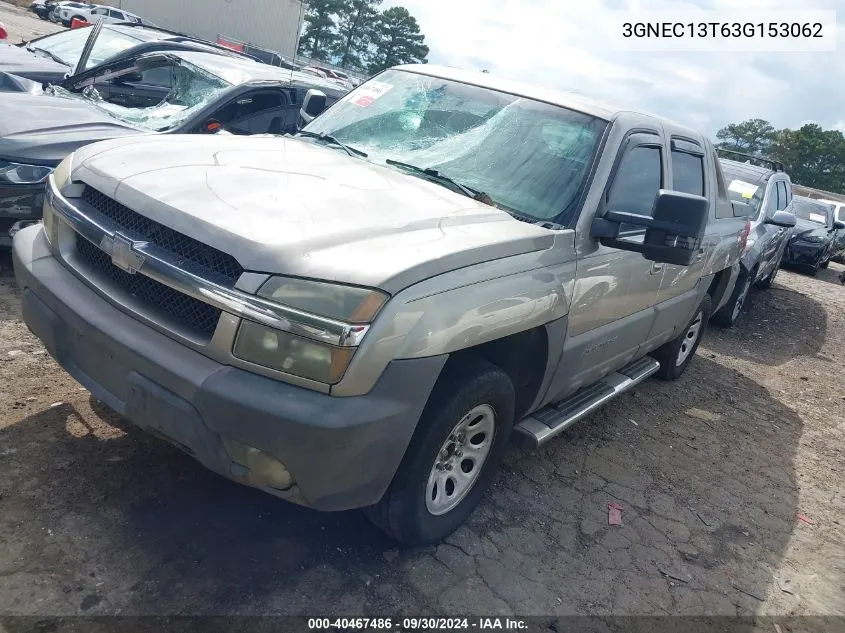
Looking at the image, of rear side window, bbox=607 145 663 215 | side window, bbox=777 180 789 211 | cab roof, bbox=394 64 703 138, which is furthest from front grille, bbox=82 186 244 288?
side window, bbox=777 180 789 211

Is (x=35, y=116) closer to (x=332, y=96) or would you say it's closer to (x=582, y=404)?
(x=332, y=96)

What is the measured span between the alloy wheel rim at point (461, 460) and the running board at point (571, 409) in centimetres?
27

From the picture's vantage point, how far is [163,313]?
2508mm

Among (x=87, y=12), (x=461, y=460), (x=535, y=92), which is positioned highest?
(x=535, y=92)

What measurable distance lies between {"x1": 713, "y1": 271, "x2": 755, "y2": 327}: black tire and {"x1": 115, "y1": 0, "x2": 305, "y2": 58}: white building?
95.7 feet

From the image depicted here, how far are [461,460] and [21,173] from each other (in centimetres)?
348

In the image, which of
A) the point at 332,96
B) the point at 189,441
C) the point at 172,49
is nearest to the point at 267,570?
the point at 189,441

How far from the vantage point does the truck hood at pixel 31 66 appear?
6.64 metres

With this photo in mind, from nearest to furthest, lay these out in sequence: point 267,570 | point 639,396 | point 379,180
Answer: point 267,570, point 379,180, point 639,396

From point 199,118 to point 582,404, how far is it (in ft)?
12.8

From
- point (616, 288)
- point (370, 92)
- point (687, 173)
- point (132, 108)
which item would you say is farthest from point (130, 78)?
point (616, 288)

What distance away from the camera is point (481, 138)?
11.8ft

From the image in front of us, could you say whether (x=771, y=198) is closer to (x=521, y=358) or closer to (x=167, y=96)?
(x=521, y=358)

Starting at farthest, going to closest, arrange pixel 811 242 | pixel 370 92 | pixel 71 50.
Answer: pixel 811 242
pixel 71 50
pixel 370 92
